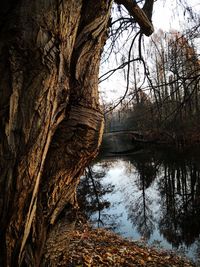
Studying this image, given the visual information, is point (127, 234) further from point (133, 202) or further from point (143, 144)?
point (143, 144)

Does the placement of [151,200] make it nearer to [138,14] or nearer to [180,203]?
[180,203]

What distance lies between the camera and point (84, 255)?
14.6 ft

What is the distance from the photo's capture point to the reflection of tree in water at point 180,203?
25.6 feet

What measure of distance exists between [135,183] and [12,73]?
12.4m

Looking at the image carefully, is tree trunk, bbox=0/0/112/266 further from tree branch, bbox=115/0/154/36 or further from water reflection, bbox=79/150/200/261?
water reflection, bbox=79/150/200/261

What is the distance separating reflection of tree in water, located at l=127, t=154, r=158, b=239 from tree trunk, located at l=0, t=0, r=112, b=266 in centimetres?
662

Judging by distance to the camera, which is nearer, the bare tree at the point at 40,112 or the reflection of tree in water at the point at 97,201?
the bare tree at the point at 40,112

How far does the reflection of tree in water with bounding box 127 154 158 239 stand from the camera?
8.53 meters

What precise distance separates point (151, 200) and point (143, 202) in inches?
21.8

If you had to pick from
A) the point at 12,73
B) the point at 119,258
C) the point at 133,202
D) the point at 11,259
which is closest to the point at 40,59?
the point at 12,73

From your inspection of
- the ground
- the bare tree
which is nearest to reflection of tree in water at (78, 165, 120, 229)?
the ground

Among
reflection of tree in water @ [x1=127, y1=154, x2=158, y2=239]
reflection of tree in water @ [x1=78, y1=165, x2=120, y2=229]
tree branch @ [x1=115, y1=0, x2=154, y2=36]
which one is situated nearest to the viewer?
tree branch @ [x1=115, y1=0, x2=154, y2=36]

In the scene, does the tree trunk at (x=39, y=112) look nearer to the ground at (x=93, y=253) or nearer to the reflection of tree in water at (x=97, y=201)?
the ground at (x=93, y=253)

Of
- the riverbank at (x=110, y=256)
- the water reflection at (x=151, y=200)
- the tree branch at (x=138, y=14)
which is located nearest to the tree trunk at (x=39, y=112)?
the tree branch at (x=138, y=14)
